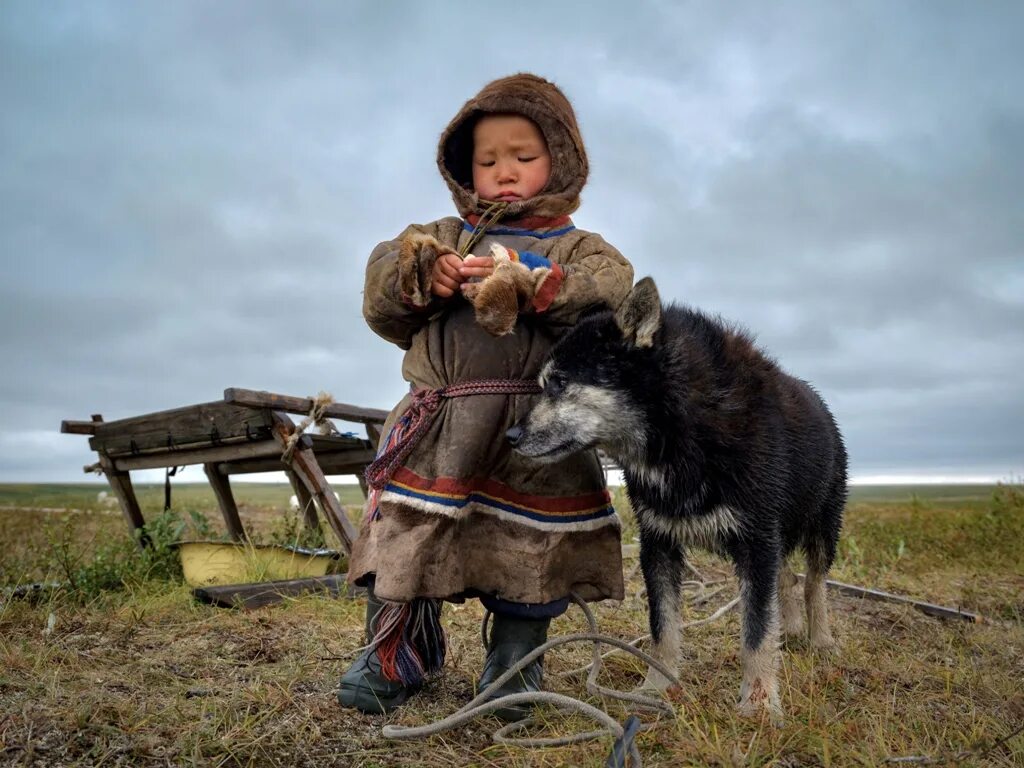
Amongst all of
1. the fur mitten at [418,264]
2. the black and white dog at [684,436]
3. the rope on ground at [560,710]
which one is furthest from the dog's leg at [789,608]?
the fur mitten at [418,264]

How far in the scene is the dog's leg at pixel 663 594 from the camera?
12.2 ft

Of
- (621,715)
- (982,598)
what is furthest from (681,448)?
(982,598)

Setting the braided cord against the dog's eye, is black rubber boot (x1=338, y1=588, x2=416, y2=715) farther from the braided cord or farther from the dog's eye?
the dog's eye

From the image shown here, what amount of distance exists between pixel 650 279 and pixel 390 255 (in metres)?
1.16

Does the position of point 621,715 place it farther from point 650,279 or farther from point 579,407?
point 650,279

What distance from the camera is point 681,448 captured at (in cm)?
337

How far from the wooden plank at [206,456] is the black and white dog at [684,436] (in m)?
3.85

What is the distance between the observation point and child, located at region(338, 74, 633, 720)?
3395 mm

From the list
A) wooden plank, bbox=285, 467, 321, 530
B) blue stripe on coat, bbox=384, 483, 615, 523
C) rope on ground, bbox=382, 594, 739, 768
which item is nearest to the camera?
rope on ground, bbox=382, 594, 739, 768

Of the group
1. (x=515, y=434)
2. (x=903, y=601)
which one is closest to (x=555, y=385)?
(x=515, y=434)

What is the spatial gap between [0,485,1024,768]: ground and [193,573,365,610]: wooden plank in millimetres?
130

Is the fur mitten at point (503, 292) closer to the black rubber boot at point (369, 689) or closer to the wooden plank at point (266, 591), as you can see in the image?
the black rubber boot at point (369, 689)

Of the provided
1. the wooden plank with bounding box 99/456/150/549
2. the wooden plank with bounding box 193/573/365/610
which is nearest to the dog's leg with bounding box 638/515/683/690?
the wooden plank with bounding box 193/573/365/610

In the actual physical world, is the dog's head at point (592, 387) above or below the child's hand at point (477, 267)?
below
